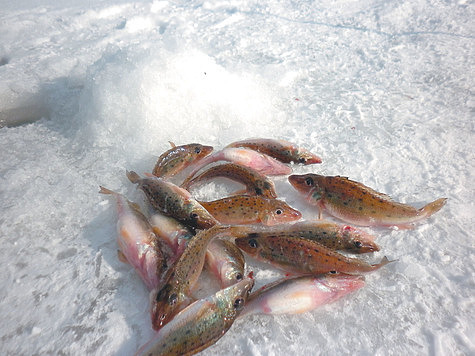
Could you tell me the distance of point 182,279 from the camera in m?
2.35

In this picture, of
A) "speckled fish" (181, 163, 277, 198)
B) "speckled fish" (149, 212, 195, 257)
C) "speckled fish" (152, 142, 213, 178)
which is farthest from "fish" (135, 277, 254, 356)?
"speckled fish" (152, 142, 213, 178)

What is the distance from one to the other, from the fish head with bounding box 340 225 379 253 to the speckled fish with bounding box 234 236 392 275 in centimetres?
15

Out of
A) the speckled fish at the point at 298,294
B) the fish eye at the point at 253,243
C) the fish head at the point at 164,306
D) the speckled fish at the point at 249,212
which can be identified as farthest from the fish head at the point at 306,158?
the fish head at the point at 164,306

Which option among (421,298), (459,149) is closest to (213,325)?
(421,298)

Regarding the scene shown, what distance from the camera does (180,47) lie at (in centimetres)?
536

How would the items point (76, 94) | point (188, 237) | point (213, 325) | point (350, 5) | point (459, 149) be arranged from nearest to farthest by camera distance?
point (213, 325), point (188, 237), point (459, 149), point (76, 94), point (350, 5)

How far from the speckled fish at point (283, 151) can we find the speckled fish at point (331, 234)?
3.34ft

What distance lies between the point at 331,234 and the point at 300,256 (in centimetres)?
38

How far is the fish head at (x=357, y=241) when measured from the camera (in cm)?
272

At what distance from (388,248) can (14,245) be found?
3.47 meters

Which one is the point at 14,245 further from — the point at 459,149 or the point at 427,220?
the point at 459,149

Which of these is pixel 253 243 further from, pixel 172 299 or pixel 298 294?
pixel 172 299

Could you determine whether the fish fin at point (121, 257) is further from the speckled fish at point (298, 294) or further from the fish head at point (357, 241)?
the fish head at point (357, 241)

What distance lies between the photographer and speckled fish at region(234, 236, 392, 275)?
2535 mm
